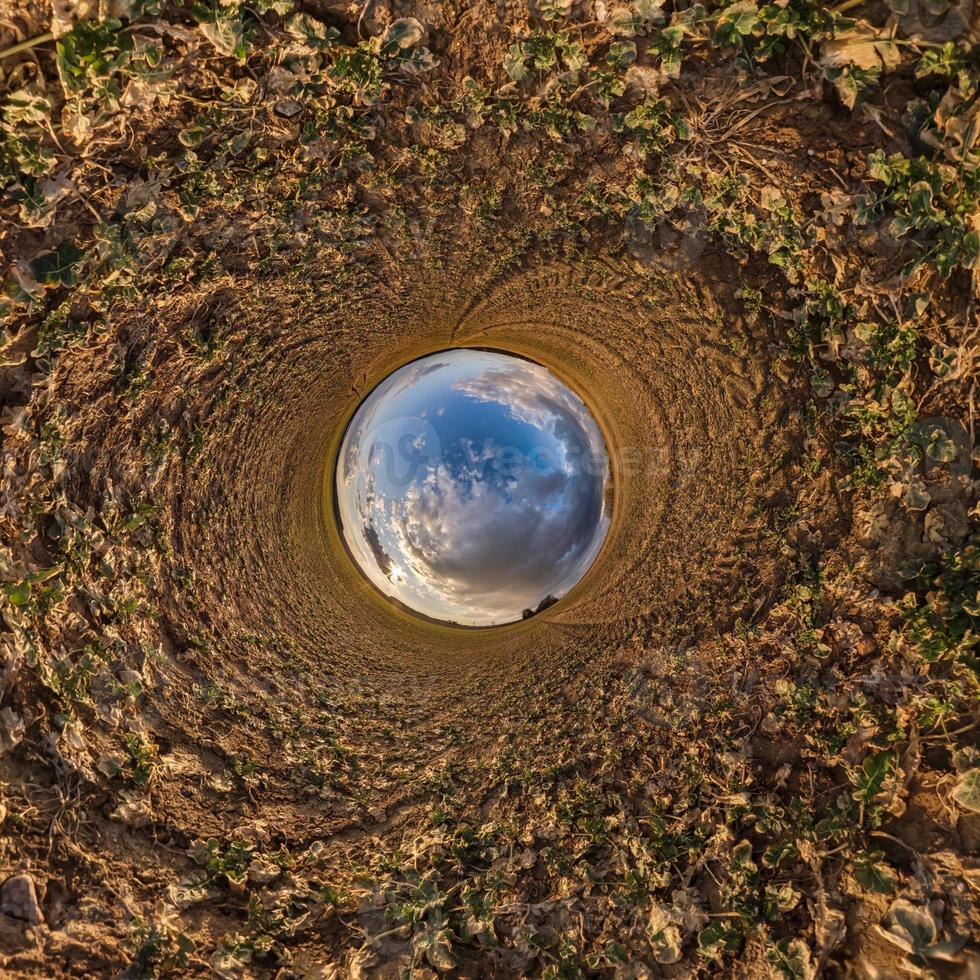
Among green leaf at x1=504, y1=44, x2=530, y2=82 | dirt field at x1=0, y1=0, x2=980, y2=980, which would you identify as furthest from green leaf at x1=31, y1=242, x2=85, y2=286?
green leaf at x1=504, y1=44, x2=530, y2=82

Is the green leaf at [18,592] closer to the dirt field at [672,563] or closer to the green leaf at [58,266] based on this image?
the dirt field at [672,563]

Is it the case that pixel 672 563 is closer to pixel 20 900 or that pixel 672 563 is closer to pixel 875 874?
pixel 875 874

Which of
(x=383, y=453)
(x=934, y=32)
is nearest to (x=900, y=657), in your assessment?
(x=934, y=32)

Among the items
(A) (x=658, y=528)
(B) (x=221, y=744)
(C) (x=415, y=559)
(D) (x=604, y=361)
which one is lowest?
(B) (x=221, y=744)

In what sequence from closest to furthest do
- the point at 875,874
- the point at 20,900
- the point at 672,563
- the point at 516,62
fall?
the point at 875,874 → the point at 20,900 → the point at 516,62 → the point at 672,563

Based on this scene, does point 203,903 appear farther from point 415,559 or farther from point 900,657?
point 900,657

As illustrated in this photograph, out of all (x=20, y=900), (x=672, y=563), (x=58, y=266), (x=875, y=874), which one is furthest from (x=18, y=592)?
(x=875, y=874)

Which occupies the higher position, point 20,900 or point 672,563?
point 672,563

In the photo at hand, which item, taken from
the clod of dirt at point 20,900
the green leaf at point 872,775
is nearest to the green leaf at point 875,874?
the green leaf at point 872,775
